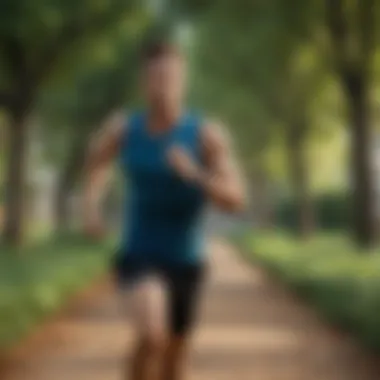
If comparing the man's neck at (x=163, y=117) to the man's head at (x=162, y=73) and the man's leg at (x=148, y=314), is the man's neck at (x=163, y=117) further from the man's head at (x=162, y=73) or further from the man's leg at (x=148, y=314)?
the man's leg at (x=148, y=314)

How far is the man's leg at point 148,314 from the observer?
2.30 meters

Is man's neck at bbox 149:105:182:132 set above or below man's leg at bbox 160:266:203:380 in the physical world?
above

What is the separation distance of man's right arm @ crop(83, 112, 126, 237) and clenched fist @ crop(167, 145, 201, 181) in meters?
0.13

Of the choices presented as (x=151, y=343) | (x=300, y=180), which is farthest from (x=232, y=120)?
(x=300, y=180)

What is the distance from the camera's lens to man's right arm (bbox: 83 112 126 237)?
240cm

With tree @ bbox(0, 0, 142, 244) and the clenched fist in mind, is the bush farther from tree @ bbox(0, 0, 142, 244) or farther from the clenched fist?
the clenched fist

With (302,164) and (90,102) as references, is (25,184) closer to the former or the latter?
(90,102)

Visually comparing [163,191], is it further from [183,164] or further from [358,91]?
[358,91]

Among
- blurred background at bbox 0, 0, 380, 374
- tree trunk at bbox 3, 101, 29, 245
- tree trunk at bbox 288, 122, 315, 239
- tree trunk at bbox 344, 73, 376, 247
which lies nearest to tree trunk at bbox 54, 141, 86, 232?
blurred background at bbox 0, 0, 380, 374

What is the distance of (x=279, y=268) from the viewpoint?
22.9 ft

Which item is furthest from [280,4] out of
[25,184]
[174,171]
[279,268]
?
[174,171]

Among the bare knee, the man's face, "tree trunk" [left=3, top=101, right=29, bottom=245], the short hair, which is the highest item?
"tree trunk" [left=3, top=101, right=29, bottom=245]

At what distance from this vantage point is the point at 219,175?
7.65 feet

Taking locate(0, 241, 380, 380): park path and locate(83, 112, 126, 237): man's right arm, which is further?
locate(0, 241, 380, 380): park path
